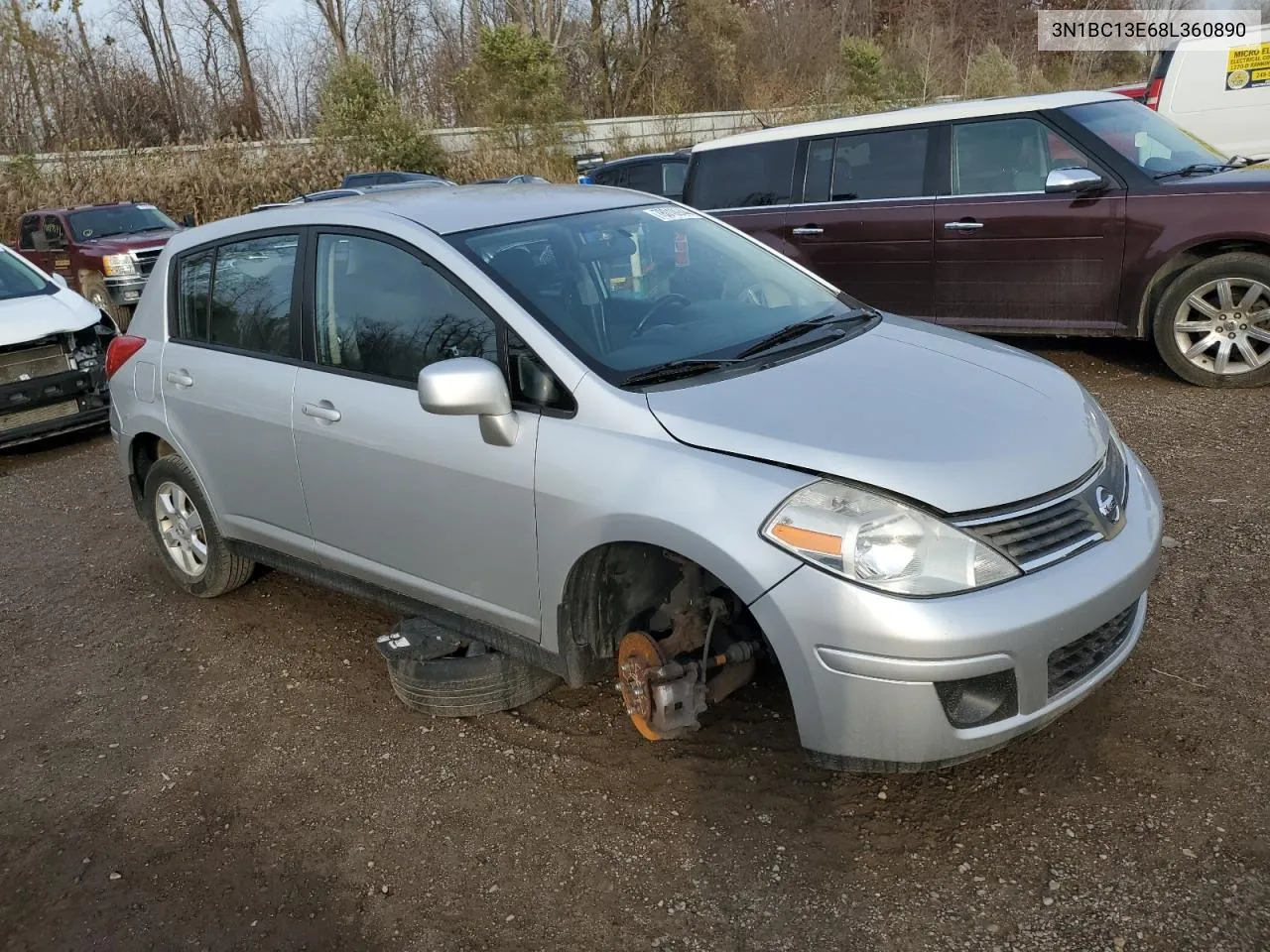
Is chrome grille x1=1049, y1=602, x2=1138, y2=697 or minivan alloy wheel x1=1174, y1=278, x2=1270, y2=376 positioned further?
minivan alloy wheel x1=1174, y1=278, x2=1270, y2=376

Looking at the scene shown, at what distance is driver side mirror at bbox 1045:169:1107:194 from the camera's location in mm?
6672

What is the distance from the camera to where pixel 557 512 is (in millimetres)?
3092

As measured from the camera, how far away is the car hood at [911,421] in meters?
2.68

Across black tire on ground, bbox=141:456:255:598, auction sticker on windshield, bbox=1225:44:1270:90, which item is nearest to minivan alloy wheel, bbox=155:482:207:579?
black tire on ground, bbox=141:456:255:598

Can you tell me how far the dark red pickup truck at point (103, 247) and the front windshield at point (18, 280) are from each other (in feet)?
12.5

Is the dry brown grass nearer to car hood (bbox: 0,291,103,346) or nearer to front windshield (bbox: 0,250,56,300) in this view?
front windshield (bbox: 0,250,56,300)

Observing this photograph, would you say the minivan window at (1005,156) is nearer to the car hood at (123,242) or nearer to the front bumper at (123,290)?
the car hood at (123,242)

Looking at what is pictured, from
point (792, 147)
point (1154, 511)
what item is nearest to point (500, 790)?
point (1154, 511)

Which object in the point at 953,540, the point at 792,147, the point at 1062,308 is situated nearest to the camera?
the point at 953,540

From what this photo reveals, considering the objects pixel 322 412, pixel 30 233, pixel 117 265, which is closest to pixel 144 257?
pixel 117 265

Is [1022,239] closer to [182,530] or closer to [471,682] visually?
[471,682]

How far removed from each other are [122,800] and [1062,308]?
6118 millimetres

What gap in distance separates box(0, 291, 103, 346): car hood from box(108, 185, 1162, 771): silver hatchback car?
13.9ft

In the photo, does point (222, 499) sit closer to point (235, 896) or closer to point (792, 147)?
point (235, 896)
